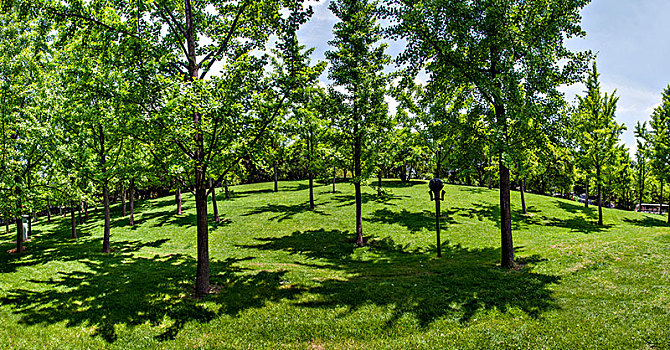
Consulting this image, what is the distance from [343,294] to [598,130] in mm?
29407

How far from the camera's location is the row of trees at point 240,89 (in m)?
10.3

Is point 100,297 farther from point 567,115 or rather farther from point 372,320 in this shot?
point 567,115

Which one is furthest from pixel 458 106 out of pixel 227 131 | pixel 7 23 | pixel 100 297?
pixel 7 23

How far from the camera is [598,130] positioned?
26891 millimetres

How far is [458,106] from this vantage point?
15.0m

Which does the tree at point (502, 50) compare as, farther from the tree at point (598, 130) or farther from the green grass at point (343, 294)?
the tree at point (598, 130)

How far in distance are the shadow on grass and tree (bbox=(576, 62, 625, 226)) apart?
1770 cm

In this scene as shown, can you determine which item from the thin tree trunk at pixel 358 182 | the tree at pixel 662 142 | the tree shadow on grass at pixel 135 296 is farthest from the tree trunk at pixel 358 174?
the tree at pixel 662 142

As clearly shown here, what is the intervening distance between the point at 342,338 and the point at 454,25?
12928 millimetres

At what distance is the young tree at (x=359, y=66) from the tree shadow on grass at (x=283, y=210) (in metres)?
10.3

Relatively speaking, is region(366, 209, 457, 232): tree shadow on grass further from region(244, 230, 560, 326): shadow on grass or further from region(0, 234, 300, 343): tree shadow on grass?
region(0, 234, 300, 343): tree shadow on grass

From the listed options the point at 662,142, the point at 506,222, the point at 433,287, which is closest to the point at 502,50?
the point at 506,222

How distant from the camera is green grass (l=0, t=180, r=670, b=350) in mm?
7906

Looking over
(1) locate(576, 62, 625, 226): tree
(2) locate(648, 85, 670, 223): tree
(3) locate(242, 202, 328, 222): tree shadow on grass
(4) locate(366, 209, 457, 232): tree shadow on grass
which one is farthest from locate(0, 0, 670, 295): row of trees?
(2) locate(648, 85, 670, 223): tree
